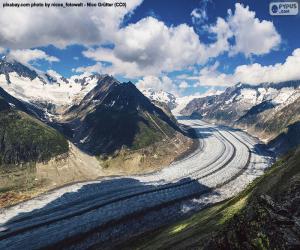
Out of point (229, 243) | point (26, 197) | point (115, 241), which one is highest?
point (229, 243)

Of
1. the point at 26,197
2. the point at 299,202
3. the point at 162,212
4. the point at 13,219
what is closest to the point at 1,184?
the point at 26,197

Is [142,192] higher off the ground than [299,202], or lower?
lower

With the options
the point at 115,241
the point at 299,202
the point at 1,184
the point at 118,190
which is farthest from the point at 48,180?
the point at 299,202

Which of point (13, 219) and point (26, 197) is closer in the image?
point (13, 219)

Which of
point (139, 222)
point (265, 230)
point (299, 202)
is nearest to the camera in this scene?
point (265, 230)

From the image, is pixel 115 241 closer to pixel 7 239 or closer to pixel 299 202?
pixel 7 239

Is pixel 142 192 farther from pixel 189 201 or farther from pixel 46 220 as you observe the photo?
pixel 46 220

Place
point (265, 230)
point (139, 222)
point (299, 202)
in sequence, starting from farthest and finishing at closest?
point (139, 222), point (299, 202), point (265, 230)

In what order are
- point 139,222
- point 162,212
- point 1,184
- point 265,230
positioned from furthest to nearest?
point 1,184 < point 162,212 < point 139,222 < point 265,230

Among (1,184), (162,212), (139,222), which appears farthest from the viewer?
(1,184)
